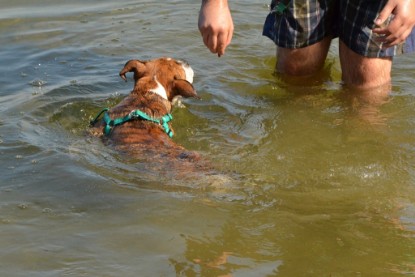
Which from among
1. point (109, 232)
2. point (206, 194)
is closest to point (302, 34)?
point (206, 194)

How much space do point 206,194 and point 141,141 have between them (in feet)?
3.20

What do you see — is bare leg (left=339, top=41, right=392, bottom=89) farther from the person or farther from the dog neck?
the dog neck

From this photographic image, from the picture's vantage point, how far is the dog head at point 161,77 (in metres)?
6.29

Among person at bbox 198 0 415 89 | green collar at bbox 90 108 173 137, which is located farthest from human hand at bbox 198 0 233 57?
person at bbox 198 0 415 89

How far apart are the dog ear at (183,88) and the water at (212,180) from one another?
32cm

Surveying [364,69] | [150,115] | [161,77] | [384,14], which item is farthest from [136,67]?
[384,14]

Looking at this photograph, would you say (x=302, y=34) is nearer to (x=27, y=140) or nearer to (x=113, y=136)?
(x=113, y=136)

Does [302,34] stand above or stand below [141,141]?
above

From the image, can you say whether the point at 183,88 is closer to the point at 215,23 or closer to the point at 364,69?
the point at 215,23

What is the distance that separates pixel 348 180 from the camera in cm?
505

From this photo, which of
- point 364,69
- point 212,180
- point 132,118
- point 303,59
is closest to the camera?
point 212,180

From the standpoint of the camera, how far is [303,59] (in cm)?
677

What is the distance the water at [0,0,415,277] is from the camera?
4.04 meters

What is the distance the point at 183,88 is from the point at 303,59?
1.25m
